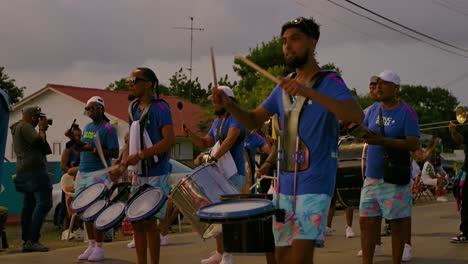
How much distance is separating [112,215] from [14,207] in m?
10.7

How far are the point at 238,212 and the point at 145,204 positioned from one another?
9.23 feet

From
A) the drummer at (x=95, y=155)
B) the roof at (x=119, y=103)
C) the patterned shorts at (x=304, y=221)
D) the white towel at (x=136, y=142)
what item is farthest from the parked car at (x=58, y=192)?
the roof at (x=119, y=103)

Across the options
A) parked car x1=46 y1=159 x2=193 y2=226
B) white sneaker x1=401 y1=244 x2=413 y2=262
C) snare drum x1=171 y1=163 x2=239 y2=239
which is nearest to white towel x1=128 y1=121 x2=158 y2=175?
snare drum x1=171 y1=163 x2=239 y2=239

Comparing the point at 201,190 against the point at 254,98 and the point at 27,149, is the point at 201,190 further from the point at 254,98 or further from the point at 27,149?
the point at 254,98

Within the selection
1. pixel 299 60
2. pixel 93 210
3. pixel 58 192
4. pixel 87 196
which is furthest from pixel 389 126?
pixel 58 192

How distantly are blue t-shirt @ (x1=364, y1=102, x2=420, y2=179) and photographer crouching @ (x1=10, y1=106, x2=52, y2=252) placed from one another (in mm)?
5165

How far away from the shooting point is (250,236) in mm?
→ 5059

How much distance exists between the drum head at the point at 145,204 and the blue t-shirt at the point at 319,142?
2488 mm

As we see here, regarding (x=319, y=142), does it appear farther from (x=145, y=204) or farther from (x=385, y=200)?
(x=385, y=200)

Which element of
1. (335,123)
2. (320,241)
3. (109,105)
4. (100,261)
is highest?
(109,105)

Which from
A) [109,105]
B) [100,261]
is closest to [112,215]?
[100,261]

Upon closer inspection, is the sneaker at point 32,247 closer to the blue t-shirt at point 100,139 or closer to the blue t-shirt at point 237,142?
the blue t-shirt at point 100,139

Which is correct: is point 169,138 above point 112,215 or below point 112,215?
above

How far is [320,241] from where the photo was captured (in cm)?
514
